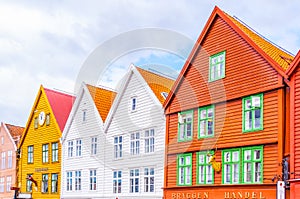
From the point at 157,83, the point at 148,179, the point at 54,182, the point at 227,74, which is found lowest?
the point at 54,182

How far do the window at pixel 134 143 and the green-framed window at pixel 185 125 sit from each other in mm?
4616

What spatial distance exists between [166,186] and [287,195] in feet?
29.7

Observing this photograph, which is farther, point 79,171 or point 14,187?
point 14,187

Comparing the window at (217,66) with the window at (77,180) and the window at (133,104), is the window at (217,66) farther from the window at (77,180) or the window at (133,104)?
the window at (77,180)

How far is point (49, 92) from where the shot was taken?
156 feet

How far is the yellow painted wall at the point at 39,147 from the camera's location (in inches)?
1734

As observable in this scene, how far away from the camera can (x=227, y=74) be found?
2870 cm

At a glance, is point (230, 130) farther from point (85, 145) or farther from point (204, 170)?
point (85, 145)

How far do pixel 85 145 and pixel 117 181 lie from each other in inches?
204

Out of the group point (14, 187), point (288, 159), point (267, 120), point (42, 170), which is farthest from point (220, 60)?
point (14, 187)

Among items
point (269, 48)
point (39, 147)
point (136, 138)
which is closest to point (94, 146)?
point (136, 138)

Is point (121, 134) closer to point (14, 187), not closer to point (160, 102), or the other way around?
point (160, 102)

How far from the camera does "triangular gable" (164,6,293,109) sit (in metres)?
Answer: 26.2

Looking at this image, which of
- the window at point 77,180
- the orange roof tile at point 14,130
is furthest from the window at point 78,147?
the orange roof tile at point 14,130
